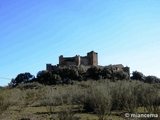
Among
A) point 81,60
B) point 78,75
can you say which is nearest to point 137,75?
point 78,75

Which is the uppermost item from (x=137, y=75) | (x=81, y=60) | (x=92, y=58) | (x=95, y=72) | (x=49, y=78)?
(x=92, y=58)

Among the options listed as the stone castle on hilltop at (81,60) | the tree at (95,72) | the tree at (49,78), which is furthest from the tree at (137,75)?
the stone castle on hilltop at (81,60)

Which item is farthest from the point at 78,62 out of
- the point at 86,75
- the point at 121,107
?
the point at 121,107

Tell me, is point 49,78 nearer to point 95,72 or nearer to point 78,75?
point 78,75

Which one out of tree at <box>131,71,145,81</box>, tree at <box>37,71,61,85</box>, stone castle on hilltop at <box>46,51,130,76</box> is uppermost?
stone castle on hilltop at <box>46,51,130,76</box>

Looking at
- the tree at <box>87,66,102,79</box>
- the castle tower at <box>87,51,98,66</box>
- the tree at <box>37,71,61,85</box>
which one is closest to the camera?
the tree at <box>37,71,61,85</box>

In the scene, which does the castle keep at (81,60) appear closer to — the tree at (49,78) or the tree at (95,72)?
the tree at (95,72)

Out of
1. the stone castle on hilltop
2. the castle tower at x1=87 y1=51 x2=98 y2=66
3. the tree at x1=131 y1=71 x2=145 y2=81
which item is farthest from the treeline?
the castle tower at x1=87 y1=51 x2=98 y2=66

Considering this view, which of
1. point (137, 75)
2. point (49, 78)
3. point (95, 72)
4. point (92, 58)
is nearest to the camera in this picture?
point (49, 78)

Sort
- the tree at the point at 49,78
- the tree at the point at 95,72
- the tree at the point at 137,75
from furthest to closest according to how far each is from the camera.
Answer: the tree at the point at 137,75 < the tree at the point at 95,72 < the tree at the point at 49,78

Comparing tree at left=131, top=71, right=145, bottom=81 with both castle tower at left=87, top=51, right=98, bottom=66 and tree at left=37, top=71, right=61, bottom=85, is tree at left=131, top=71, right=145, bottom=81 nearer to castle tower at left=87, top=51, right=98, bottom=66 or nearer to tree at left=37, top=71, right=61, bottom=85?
tree at left=37, top=71, right=61, bottom=85

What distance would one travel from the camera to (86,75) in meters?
56.5

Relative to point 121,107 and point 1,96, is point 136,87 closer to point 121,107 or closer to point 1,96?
point 121,107

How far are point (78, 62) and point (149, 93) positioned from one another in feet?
232
